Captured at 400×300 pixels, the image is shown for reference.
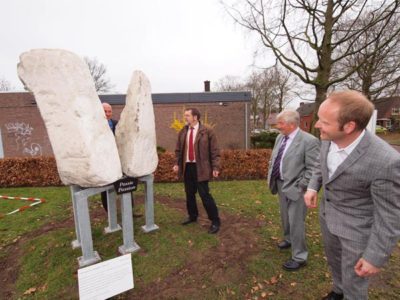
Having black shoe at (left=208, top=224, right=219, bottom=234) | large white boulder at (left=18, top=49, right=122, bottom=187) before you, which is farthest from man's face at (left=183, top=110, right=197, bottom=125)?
black shoe at (left=208, top=224, right=219, bottom=234)

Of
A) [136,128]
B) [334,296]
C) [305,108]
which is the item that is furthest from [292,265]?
[305,108]

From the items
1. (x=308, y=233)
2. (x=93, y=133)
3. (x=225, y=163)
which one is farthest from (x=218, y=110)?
(x=93, y=133)

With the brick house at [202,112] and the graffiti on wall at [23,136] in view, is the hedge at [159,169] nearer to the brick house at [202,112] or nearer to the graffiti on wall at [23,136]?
the brick house at [202,112]

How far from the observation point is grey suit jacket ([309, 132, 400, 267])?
62.1 inches

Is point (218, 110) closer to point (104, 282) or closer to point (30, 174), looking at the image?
point (30, 174)

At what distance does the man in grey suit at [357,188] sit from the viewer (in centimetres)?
159

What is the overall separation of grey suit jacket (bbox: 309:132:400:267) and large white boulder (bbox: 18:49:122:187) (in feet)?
8.18

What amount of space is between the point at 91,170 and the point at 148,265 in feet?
5.00

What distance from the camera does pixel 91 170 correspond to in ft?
9.80

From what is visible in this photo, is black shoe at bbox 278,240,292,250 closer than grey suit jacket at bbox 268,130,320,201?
No

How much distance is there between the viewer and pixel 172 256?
142 inches

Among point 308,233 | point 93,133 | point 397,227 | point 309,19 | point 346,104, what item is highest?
point 309,19

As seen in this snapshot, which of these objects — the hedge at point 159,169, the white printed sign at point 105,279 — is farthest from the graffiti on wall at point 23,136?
the white printed sign at point 105,279

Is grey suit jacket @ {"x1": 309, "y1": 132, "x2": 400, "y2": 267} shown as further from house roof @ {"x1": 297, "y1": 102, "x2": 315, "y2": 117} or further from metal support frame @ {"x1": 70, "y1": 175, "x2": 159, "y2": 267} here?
house roof @ {"x1": 297, "y1": 102, "x2": 315, "y2": 117}
